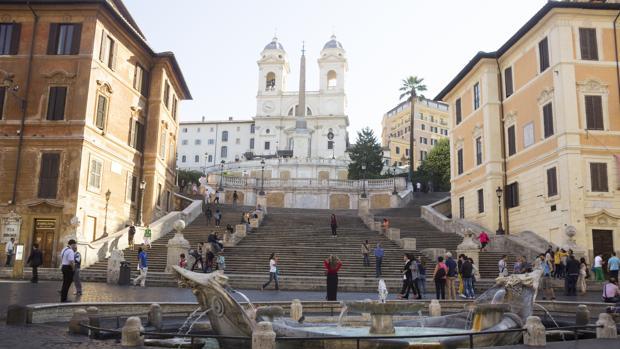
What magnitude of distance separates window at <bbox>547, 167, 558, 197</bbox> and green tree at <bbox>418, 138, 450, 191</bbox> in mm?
33941

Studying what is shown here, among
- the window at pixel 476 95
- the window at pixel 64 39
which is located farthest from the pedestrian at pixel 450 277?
the window at pixel 64 39

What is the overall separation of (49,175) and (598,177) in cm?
2700

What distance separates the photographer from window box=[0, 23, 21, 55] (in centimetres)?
3005

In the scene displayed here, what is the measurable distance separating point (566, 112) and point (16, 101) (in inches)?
1107

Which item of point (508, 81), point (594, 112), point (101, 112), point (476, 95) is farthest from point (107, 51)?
point (594, 112)

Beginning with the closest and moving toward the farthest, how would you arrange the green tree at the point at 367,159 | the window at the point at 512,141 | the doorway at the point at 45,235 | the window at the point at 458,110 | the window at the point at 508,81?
the doorway at the point at 45,235 < the window at the point at 512,141 < the window at the point at 508,81 < the window at the point at 458,110 < the green tree at the point at 367,159

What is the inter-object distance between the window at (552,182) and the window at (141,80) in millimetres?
24625

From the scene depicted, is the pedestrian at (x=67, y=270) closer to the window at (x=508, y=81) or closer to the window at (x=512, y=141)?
the window at (x=512, y=141)

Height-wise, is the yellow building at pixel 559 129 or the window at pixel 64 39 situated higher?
the window at pixel 64 39

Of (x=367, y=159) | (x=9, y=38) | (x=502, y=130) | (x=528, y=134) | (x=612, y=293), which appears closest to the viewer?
(x=612, y=293)

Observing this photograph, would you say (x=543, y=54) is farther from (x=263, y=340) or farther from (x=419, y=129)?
(x=419, y=129)

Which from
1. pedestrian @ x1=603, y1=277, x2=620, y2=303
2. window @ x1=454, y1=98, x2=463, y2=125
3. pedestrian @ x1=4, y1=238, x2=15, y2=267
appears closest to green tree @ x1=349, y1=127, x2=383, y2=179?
window @ x1=454, y1=98, x2=463, y2=125

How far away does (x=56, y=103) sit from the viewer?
29.2m

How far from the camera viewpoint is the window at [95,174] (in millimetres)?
28781
